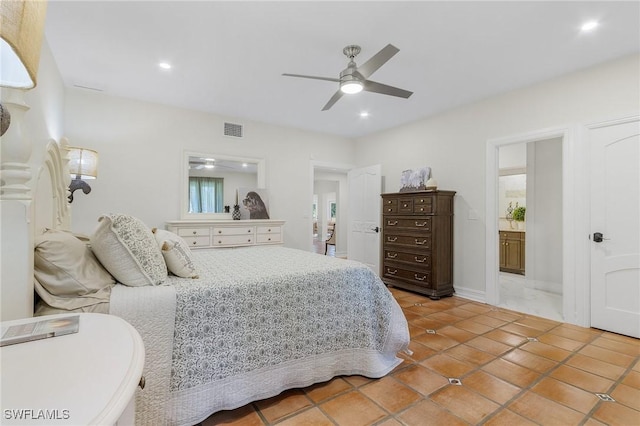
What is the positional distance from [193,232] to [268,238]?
110 centimetres

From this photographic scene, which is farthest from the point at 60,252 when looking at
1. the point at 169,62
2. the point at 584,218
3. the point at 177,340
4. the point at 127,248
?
the point at 584,218

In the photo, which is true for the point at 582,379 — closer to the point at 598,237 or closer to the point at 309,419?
the point at 598,237

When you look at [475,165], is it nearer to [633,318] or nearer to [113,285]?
[633,318]

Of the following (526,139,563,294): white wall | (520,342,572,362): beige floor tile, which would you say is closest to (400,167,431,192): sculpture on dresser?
(526,139,563,294): white wall

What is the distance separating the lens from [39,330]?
2.85 ft

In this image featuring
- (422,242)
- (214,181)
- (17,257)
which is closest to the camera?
(17,257)

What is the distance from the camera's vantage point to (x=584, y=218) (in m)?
3.17

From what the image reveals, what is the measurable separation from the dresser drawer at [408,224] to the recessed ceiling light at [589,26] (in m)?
2.40

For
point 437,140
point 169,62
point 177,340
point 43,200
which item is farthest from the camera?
point 437,140

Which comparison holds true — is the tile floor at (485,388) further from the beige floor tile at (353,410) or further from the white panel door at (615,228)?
the white panel door at (615,228)

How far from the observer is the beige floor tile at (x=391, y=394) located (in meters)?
1.83

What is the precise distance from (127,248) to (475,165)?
13.6 feet

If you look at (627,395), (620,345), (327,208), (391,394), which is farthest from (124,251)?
(327,208)

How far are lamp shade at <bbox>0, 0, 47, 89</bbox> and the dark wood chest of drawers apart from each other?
4086 millimetres
